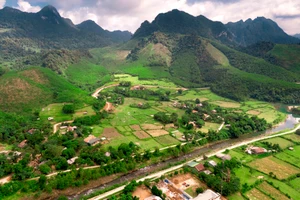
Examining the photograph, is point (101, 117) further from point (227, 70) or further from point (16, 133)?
point (227, 70)

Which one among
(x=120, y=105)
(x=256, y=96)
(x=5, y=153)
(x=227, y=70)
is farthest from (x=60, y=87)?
(x=227, y=70)

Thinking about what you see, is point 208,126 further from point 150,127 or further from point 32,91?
point 32,91

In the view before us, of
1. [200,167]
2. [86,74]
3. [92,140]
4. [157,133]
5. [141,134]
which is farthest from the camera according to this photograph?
[86,74]

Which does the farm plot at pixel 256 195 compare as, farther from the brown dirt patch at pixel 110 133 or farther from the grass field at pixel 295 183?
the brown dirt patch at pixel 110 133

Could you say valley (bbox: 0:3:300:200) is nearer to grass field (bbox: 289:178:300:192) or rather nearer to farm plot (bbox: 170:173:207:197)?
farm plot (bbox: 170:173:207:197)

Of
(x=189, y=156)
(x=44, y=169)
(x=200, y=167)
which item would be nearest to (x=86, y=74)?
(x=189, y=156)
